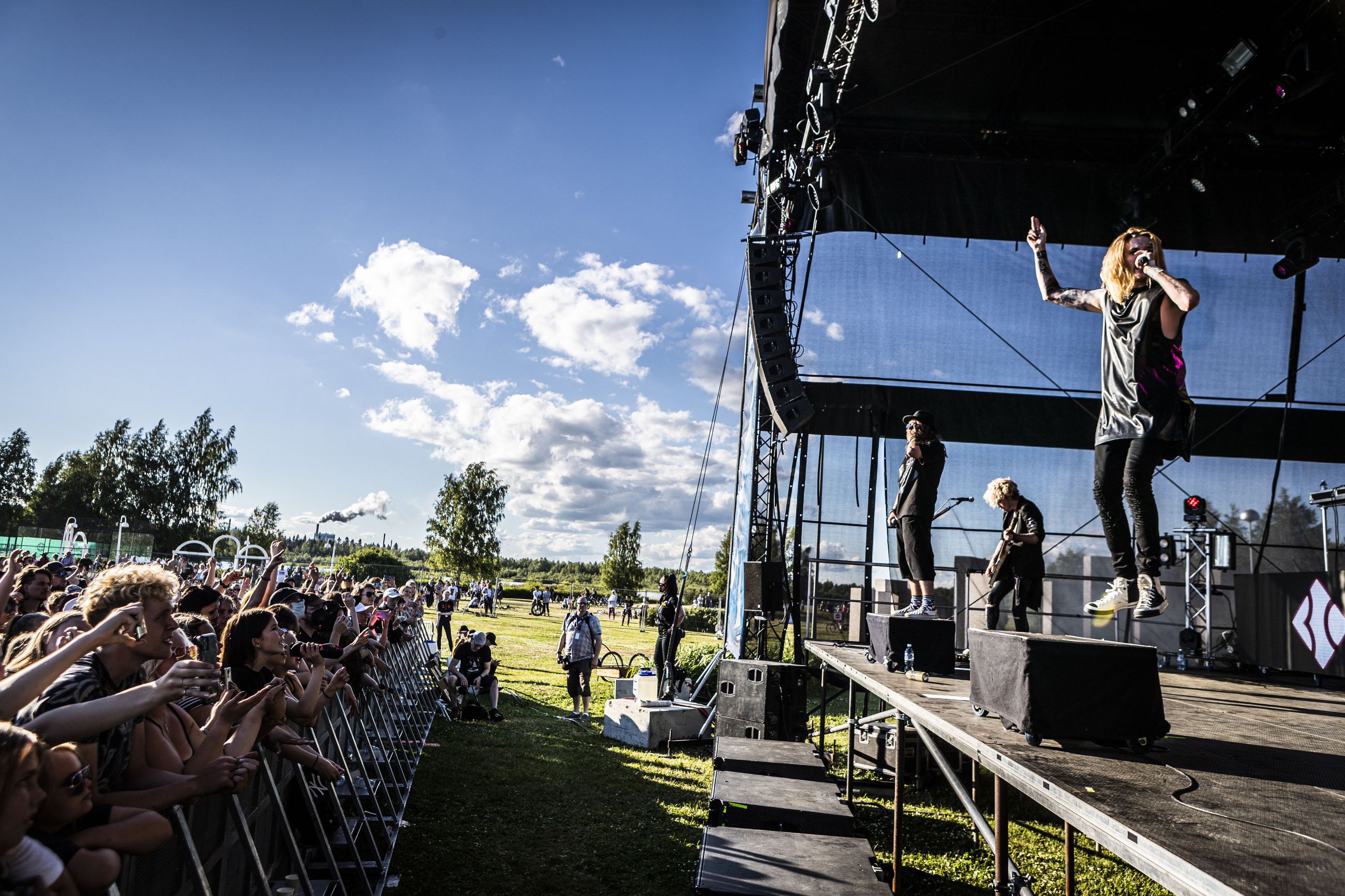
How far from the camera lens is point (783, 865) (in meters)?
3.35

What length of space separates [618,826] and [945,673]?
3650mm

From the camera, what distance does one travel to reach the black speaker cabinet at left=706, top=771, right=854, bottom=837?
415 cm

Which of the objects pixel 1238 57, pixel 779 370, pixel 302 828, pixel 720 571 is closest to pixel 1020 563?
pixel 779 370

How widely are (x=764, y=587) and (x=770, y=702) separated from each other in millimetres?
1798

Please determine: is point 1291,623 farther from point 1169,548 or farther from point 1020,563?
point 1020,563

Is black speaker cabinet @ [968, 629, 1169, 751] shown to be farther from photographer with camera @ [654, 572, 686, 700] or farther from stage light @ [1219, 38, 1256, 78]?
photographer with camera @ [654, 572, 686, 700]

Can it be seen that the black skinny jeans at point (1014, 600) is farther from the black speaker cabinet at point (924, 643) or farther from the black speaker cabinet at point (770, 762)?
the black speaker cabinet at point (770, 762)

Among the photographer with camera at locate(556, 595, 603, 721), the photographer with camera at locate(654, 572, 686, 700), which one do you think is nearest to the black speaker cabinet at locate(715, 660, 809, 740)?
the photographer with camera at locate(654, 572, 686, 700)

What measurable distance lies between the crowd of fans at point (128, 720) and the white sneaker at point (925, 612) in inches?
143

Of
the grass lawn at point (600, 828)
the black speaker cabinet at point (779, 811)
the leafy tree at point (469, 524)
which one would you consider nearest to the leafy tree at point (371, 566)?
the leafy tree at point (469, 524)

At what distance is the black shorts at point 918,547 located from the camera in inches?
202

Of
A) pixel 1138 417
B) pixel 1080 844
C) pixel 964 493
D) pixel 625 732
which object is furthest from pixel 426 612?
pixel 1138 417

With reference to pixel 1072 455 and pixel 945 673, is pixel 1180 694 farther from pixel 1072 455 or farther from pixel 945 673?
pixel 1072 455

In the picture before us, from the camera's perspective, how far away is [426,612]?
36.0 metres
